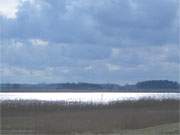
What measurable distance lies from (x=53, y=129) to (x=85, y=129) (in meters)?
1.82

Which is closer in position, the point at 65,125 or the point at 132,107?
the point at 65,125

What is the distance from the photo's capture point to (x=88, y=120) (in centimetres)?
3203

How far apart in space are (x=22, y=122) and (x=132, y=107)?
13.6m

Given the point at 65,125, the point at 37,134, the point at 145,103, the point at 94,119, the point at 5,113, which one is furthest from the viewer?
the point at 145,103

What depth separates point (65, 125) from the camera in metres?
28.7

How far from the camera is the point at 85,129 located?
27.1 metres

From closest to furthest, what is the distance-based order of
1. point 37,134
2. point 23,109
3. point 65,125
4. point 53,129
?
1. point 37,134
2. point 53,129
3. point 65,125
4. point 23,109

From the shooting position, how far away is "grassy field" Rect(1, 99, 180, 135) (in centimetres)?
2539

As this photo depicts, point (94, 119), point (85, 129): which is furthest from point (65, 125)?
point (94, 119)

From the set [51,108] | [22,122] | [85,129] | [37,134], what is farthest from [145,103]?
[37,134]

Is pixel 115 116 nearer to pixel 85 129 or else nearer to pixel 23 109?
pixel 85 129

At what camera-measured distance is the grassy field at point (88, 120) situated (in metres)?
25.4

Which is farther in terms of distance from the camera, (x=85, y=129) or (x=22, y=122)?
(x=22, y=122)

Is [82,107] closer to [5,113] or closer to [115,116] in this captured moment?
[5,113]
